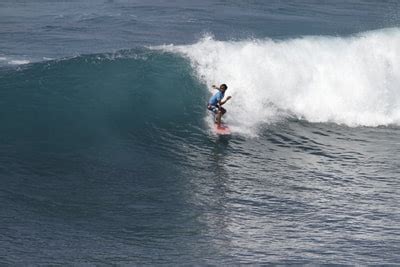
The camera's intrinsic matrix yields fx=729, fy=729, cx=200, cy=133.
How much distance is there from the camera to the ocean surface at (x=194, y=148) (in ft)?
49.0

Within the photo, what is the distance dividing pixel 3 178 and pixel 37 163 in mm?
1293

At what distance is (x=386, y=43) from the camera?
31906mm

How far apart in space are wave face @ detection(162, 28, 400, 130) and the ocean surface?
2.3 inches

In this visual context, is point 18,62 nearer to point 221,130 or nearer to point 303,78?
point 221,130

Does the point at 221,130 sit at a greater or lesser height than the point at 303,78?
lesser

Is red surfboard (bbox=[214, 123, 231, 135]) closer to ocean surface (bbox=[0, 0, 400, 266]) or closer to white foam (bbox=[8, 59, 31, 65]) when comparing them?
ocean surface (bbox=[0, 0, 400, 266])

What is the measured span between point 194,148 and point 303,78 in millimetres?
8123

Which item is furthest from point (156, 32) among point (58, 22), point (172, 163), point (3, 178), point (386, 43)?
point (3, 178)

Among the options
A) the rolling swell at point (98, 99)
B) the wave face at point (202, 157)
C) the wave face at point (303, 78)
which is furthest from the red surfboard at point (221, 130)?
the rolling swell at point (98, 99)

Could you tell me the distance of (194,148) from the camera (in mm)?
21281

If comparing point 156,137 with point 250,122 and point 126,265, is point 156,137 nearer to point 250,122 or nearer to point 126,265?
point 250,122

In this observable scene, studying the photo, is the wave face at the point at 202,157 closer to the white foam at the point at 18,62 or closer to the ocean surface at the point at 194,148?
the ocean surface at the point at 194,148

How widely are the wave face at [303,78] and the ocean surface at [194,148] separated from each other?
59 mm

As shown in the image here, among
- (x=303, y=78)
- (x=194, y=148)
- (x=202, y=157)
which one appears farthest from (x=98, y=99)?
(x=303, y=78)
